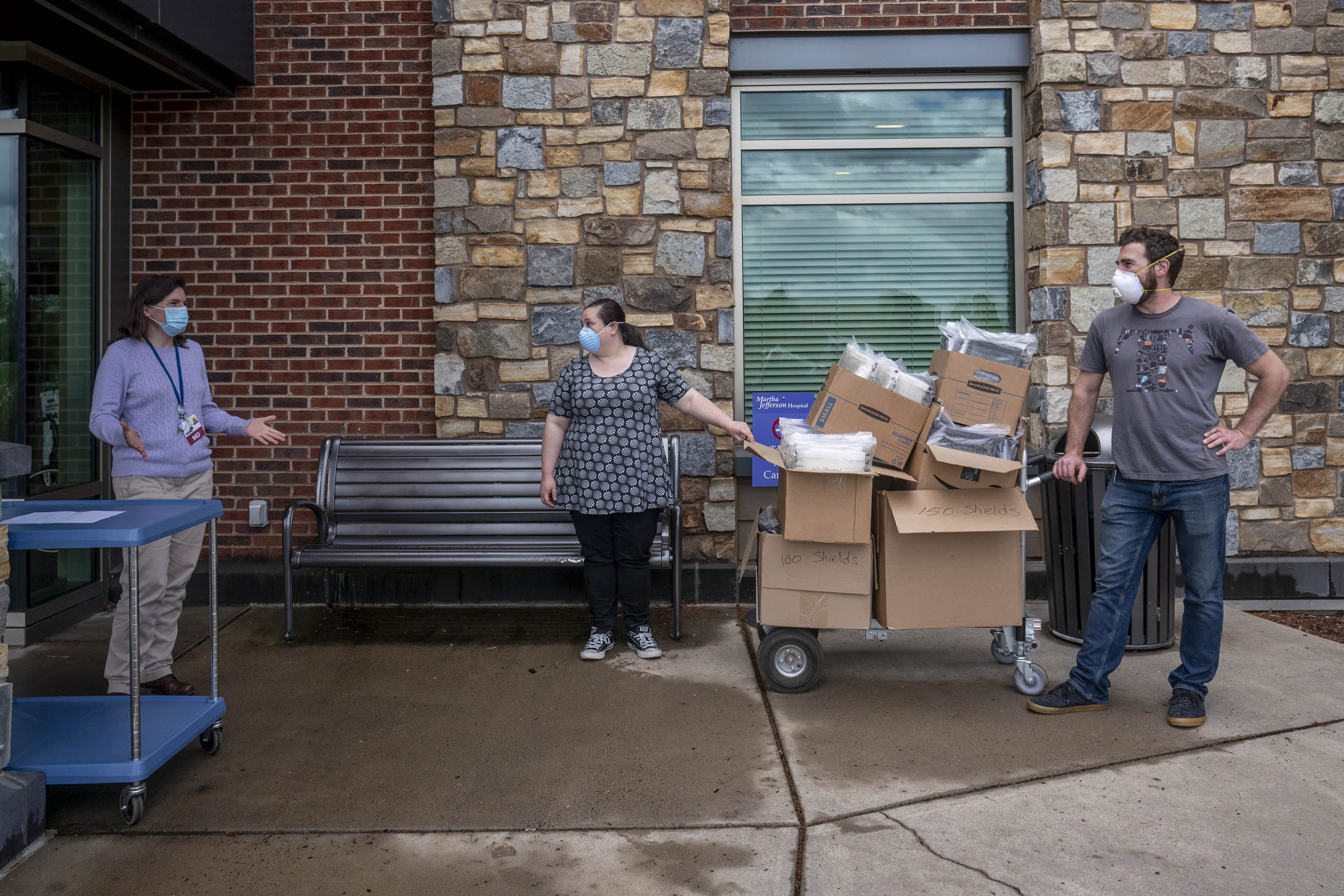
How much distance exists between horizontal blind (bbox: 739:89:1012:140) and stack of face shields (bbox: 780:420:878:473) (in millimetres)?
3049

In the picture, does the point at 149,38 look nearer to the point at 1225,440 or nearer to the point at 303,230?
the point at 303,230

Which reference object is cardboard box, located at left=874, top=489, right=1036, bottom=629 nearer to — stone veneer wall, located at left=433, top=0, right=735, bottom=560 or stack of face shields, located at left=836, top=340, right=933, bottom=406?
stack of face shields, located at left=836, top=340, right=933, bottom=406

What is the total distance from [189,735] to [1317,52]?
6898 millimetres

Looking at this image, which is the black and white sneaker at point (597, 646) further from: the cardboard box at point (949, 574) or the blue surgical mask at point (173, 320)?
the blue surgical mask at point (173, 320)

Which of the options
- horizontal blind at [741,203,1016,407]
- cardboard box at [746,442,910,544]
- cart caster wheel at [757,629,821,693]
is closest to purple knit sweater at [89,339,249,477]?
cardboard box at [746,442,910,544]

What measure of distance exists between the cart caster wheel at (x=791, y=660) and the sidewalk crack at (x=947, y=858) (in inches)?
48.4

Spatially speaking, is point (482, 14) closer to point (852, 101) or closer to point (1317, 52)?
point (852, 101)

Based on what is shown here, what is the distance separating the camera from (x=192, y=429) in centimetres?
439

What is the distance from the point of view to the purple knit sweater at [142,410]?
4227mm

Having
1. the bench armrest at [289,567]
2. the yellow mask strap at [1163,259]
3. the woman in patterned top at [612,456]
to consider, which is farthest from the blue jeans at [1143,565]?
the bench armrest at [289,567]

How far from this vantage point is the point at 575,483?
16.7 ft

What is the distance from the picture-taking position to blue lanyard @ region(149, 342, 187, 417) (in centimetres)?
436

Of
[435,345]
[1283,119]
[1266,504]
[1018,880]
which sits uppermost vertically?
[1283,119]

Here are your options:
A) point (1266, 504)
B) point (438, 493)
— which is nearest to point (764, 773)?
point (438, 493)
